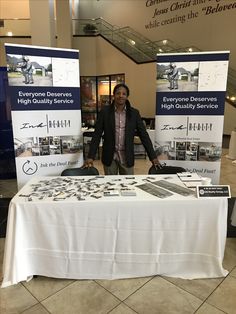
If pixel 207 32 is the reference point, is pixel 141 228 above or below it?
below

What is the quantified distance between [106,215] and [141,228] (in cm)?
30

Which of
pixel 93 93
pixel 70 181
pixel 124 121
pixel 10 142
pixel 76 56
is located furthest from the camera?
pixel 93 93

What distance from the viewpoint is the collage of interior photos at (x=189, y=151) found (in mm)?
3223

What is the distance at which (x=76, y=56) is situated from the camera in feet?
10.3

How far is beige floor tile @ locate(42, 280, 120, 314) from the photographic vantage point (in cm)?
189

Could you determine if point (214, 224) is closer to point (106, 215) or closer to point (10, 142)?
point (106, 215)

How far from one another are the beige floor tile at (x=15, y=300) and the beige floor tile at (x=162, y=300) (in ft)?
2.44

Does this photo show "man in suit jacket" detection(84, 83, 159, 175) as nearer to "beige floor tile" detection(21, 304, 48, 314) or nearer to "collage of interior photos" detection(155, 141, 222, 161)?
"collage of interior photos" detection(155, 141, 222, 161)

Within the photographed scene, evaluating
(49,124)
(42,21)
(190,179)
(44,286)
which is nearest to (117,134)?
(49,124)

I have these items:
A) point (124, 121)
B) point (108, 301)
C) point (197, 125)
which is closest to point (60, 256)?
point (108, 301)

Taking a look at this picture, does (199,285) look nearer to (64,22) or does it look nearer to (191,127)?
(191,127)

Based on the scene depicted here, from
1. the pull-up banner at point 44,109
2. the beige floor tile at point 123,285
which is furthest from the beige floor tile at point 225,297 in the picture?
the pull-up banner at point 44,109

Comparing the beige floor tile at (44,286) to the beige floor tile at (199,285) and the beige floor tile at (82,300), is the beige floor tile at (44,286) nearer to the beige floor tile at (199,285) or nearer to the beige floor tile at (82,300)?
the beige floor tile at (82,300)

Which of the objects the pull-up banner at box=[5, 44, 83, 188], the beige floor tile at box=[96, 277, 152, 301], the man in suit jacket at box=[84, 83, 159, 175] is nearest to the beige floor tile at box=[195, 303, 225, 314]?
the beige floor tile at box=[96, 277, 152, 301]
